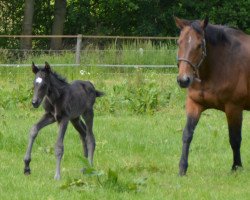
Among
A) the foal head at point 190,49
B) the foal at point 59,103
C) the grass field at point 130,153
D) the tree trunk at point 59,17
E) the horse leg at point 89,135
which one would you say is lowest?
the tree trunk at point 59,17

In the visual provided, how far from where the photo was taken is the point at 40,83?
9469 millimetres

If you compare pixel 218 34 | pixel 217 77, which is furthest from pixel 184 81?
pixel 218 34

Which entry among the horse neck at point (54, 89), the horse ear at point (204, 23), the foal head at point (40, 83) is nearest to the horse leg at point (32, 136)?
the horse neck at point (54, 89)

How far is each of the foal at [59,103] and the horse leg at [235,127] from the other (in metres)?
1.87

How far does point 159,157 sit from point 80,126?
4.79 ft

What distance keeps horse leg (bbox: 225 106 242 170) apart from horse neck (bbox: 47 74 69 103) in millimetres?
2187

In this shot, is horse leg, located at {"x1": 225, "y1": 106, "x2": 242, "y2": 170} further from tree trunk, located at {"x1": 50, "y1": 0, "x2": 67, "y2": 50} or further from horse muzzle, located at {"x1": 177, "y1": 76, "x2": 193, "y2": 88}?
tree trunk, located at {"x1": 50, "y1": 0, "x2": 67, "y2": 50}

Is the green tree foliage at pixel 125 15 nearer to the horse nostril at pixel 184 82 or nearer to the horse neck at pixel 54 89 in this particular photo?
the horse neck at pixel 54 89

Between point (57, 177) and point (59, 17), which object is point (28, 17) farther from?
point (57, 177)

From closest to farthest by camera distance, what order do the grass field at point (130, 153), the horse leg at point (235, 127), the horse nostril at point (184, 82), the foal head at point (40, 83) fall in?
the grass field at point (130, 153)
the horse nostril at point (184, 82)
the foal head at point (40, 83)
the horse leg at point (235, 127)

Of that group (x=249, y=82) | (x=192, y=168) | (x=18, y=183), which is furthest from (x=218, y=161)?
(x=18, y=183)

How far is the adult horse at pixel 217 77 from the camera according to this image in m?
9.83

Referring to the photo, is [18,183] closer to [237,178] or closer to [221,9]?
[237,178]

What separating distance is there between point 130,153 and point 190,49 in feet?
8.35
